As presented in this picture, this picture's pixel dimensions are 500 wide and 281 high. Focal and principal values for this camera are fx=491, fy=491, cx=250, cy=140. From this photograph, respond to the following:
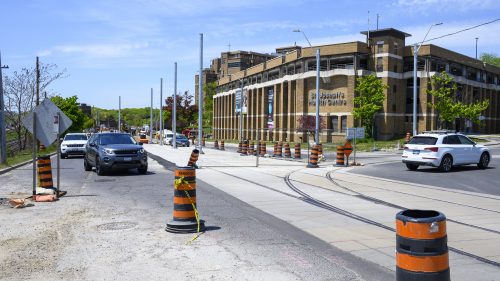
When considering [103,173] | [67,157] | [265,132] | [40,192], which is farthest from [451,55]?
[40,192]

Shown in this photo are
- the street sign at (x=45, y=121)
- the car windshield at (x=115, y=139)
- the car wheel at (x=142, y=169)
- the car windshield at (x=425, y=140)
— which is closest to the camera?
the street sign at (x=45, y=121)

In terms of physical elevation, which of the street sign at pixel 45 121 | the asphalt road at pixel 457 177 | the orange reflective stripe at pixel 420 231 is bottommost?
the asphalt road at pixel 457 177

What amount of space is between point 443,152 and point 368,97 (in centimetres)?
3685

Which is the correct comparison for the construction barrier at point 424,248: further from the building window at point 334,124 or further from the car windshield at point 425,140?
the building window at point 334,124

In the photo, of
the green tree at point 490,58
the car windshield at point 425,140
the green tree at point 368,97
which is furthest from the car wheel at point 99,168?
the green tree at point 490,58

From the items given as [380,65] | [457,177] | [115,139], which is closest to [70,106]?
[380,65]

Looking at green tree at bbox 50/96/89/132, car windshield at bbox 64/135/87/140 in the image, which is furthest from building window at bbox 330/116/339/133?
car windshield at bbox 64/135/87/140

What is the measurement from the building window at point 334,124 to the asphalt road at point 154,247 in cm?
5098

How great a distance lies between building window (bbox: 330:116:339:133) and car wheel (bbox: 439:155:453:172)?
133 ft

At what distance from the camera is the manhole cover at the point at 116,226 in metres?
8.53

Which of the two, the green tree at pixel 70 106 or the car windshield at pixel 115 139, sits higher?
the green tree at pixel 70 106

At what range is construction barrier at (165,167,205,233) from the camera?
27.0 ft

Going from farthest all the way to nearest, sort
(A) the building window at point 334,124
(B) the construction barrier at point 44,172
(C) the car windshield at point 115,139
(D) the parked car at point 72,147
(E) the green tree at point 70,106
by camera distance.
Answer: (A) the building window at point 334,124 < (E) the green tree at point 70,106 < (D) the parked car at point 72,147 < (C) the car windshield at point 115,139 < (B) the construction barrier at point 44,172

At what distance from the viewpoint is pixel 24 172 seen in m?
20.5
